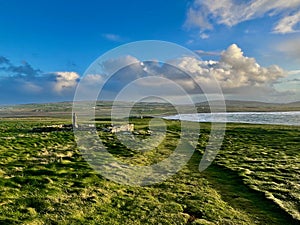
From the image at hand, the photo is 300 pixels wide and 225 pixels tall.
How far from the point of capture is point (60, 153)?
130ft

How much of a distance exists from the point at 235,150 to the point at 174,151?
12379mm

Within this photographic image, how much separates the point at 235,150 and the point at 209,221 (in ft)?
Answer: 113

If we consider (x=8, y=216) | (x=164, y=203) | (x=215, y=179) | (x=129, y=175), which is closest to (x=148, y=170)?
(x=129, y=175)

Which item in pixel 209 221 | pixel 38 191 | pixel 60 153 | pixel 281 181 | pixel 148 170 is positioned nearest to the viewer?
pixel 209 221

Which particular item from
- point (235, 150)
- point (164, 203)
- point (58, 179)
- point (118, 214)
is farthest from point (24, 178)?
point (235, 150)

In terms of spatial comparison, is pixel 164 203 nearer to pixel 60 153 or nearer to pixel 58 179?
pixel 58 179

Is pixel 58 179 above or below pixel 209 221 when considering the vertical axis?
above

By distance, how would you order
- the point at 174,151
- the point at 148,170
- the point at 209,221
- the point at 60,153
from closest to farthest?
1. the point at 209,221
2. the point at 148,170
3. the point at 60,153
4. the point at 174,151

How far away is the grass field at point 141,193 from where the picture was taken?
19.9 meters

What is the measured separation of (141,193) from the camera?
84.0 feet

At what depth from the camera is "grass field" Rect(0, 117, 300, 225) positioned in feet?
65.4

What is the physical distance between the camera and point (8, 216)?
713 inches

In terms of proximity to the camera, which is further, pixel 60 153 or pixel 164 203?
pixel 60 153

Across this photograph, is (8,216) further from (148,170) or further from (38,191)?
(148,170)
